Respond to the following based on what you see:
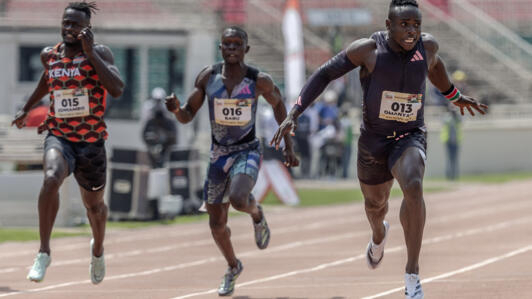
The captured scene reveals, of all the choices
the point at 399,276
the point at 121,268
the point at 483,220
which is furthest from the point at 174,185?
the point at 399,276

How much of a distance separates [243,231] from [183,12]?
12986mm

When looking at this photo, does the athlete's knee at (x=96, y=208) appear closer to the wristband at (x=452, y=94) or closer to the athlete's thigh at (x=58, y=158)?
the athlete's thigh at (x=58, y=158)

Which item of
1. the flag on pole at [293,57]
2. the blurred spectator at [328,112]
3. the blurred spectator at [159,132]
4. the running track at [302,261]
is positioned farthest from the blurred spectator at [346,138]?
the blurred spectator at [159,132]

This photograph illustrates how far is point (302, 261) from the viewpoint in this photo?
480 inches

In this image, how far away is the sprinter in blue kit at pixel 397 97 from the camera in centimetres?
794

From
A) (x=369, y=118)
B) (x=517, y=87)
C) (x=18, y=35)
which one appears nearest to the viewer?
(x=369, y=118)

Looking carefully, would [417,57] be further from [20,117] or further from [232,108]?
[20,117]

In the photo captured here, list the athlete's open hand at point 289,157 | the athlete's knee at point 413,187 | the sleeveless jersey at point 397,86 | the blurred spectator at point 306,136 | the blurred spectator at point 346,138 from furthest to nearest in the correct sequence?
the blurred spectator at point 346,138 → the blurred spectator at point 306,136 → the athlete's open hand at point 289,157 → the sleeveless jersey at point 397,86 → the athlete's knee at point 413,187

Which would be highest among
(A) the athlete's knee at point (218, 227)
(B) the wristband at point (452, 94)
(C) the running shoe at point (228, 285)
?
(B) the wristband at point (452, 94)

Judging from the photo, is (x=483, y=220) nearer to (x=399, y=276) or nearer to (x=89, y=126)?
(x=399, y=276)

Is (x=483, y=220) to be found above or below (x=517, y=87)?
below

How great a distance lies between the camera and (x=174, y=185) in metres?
17.8

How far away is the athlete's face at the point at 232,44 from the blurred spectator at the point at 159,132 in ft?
31.6

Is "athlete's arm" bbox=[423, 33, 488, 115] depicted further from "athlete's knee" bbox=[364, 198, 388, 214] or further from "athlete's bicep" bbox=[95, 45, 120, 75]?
"athlete's bicep" bbox=[95, 45, 120, 75]
